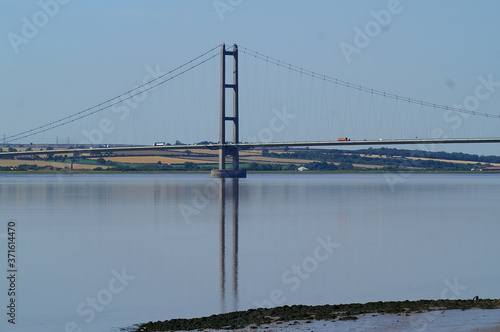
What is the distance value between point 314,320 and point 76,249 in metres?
9.06

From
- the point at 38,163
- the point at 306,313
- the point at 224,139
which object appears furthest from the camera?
the point at 38,163

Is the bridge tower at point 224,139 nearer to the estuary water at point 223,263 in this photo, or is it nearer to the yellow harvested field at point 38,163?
the yellow harvested field at point 38,163

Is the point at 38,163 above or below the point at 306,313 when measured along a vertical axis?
below

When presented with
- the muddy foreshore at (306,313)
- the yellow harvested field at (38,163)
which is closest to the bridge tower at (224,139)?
the yellow harvested field at (38,163)

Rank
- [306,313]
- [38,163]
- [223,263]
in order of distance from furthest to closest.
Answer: [38,163] → [223,263] → [306,313]

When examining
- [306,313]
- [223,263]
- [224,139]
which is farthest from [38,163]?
[306,313]

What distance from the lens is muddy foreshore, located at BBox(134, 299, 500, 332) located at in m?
9.68

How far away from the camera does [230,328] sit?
31.0 feet

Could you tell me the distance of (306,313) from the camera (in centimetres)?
1025

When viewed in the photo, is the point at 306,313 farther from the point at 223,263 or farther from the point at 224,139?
the point at 224,139

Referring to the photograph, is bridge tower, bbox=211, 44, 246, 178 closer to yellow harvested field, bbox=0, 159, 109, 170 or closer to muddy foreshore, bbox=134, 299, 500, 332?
yellow harvested field, bbox=0, 159, 109, 170

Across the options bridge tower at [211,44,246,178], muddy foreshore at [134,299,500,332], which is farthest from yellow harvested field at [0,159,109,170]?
muddy foreshore at [134,299,500,332]

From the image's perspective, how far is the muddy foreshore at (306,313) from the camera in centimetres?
968

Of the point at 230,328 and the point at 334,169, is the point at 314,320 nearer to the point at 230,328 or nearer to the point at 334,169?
the point at 230,328
